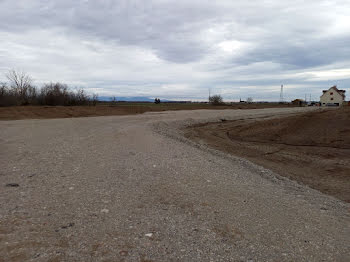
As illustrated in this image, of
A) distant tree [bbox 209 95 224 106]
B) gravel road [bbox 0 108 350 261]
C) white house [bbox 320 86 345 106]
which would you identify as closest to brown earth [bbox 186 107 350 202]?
gravel road [bbox 0 108 350 261]

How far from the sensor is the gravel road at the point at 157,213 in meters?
3.73

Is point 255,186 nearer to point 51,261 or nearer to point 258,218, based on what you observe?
point 258,218

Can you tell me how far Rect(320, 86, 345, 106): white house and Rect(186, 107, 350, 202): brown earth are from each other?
78.9 metres

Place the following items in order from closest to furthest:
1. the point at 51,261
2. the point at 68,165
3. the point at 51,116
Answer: the point at 51,261, the point at 68,165, the point at 51,116

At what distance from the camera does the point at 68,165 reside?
774cm

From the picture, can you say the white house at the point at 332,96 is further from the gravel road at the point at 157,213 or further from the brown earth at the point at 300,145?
the gravel road at the point at 157,213

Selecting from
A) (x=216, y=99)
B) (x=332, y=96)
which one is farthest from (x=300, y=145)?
(x=332, y=96)

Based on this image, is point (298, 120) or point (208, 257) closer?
point (208, 257)

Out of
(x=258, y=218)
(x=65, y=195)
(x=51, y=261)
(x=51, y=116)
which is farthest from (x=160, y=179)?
(x=51, y=116)

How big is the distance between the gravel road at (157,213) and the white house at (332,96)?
316 feet

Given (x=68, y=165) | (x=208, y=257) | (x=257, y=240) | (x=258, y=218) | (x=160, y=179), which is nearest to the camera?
(x=208, y=257)

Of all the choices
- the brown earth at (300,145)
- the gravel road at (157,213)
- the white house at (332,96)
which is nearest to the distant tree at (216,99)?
the white house at (332,96)

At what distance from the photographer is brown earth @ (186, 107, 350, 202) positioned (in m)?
9.73

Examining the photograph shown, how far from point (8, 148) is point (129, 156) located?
14.4 feet
